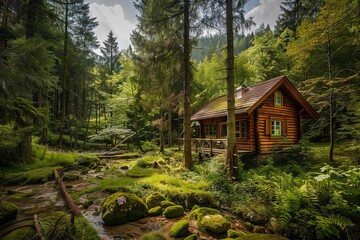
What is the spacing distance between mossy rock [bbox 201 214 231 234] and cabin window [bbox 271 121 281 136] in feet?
31.4

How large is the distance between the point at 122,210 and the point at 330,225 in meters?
5.61

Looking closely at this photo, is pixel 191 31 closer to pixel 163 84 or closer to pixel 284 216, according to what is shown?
pixel 163 84

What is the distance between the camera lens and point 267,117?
12.8 meters

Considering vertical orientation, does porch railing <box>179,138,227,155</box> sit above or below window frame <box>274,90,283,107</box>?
below

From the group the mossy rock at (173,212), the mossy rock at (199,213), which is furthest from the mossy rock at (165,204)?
the mossy rock at (199,213)

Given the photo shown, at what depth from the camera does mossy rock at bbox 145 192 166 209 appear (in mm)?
6277

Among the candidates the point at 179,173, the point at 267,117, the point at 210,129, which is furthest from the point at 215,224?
the point at 210,129

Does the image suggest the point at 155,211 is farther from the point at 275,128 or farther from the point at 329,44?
the point at 329,44

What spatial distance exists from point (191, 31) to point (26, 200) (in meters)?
10.7

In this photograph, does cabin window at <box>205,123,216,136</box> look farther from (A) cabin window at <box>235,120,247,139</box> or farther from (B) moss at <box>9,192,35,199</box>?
(B) moss at <box>9,192,35,199</box>

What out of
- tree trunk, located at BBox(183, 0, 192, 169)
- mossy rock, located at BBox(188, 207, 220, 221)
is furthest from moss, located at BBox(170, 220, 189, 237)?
tree trunk, located at BBox(183, 0, 192, 169)

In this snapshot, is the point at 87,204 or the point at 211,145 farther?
the point at 211,145

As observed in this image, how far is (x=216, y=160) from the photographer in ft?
30.4

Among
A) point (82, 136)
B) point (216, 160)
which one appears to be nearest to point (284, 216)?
point (216, 160)
